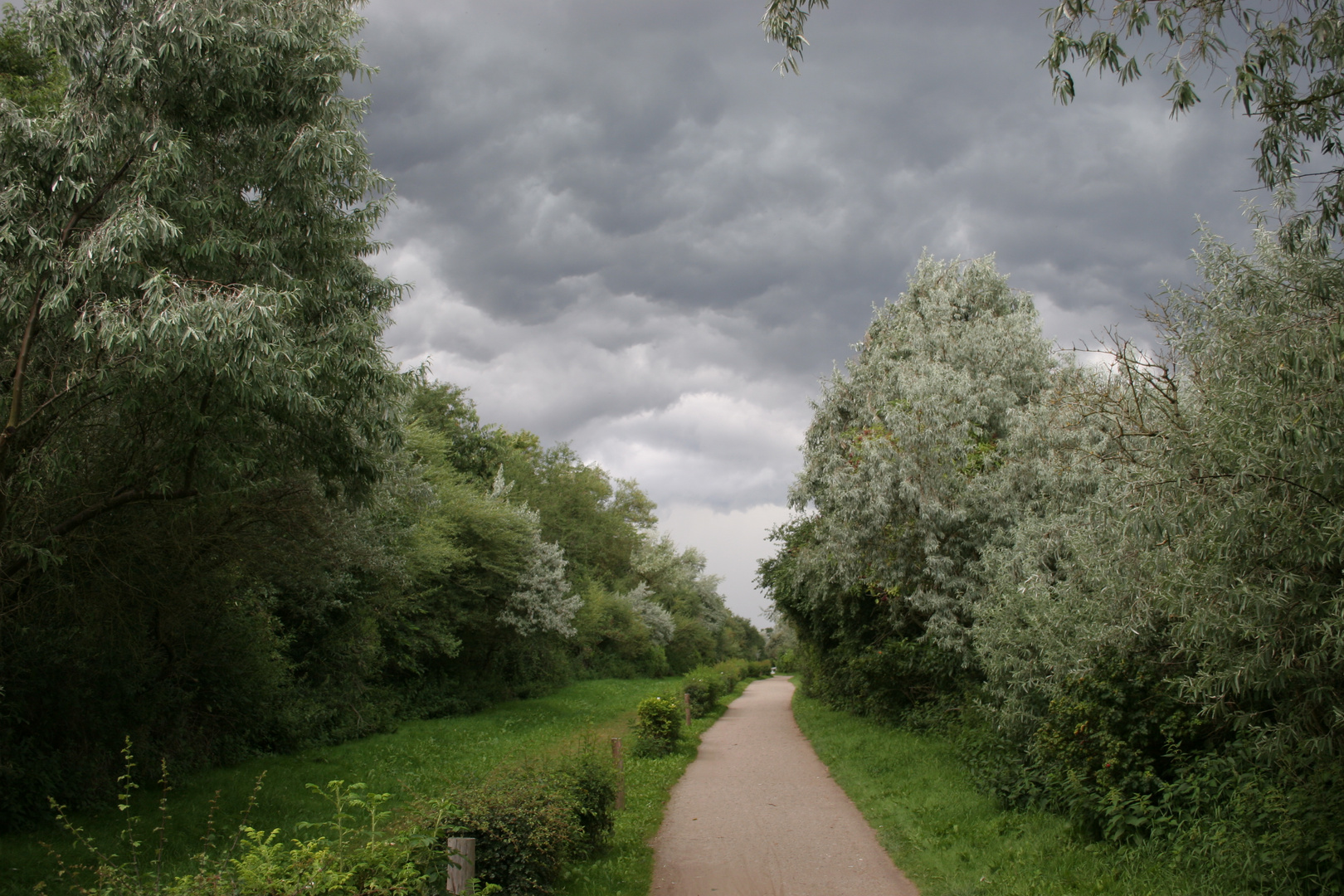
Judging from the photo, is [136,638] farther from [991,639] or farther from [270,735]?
[991,639]

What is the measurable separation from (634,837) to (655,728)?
7122 mm

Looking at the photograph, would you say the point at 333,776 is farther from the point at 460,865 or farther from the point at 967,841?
the point at 967,841

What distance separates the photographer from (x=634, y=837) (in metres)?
9.69

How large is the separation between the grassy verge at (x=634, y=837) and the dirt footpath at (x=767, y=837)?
0.56 ft

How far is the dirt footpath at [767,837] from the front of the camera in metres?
7.86

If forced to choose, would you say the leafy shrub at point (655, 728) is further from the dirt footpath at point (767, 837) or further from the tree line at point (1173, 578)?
the tree line at point (1173, 578)

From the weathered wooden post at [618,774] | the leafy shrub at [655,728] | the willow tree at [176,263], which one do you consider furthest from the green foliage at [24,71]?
the leafy shrub at [655,728]

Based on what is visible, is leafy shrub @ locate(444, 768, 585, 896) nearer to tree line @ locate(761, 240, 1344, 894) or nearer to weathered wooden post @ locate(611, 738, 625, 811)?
weathered wooden post @ locate(611, 738, 625, 811)

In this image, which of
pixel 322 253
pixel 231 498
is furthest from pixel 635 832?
pixel 322 253

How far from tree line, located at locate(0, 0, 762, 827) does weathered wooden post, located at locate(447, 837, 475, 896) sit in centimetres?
434

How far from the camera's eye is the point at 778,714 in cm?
2681

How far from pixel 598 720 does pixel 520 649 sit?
4696mm

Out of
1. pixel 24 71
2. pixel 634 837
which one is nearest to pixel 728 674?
pixel 634 837

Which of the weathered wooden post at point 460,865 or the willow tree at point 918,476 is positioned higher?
the willow tree at point 918,476
